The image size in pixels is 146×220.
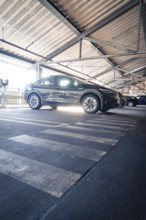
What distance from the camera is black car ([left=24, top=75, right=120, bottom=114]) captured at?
8.74m

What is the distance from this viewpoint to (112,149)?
9.78 ft

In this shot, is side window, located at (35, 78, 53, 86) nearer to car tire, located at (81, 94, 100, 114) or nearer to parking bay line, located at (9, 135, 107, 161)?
car tire, located at (81, 94, 100, 114)

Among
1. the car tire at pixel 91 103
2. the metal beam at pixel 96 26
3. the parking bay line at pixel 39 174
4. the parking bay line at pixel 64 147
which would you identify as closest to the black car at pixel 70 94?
the car tire at pixel 91 103

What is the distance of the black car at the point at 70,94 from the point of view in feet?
28.7

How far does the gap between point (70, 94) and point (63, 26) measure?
415cm

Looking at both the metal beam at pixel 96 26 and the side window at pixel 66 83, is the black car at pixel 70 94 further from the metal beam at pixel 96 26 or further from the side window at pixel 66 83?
the metal beam at pixel 96 26

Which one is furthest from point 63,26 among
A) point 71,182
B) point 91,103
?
point 71,182

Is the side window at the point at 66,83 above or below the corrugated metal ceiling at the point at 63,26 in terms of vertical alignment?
below

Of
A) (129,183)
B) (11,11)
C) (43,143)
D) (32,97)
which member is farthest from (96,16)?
(129,183)

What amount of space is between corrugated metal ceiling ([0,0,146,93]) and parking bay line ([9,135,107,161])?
284 inches

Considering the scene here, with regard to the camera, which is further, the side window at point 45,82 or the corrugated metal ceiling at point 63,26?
the side window at point 45,82

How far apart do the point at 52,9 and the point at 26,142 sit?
789cm

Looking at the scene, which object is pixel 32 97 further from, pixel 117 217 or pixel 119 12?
pixel 117 217

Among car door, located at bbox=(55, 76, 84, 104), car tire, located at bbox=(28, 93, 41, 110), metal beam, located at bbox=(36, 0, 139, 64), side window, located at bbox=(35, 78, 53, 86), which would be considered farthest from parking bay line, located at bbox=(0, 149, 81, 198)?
metal beam, located at bbox=(36, 0, 139, 64)
